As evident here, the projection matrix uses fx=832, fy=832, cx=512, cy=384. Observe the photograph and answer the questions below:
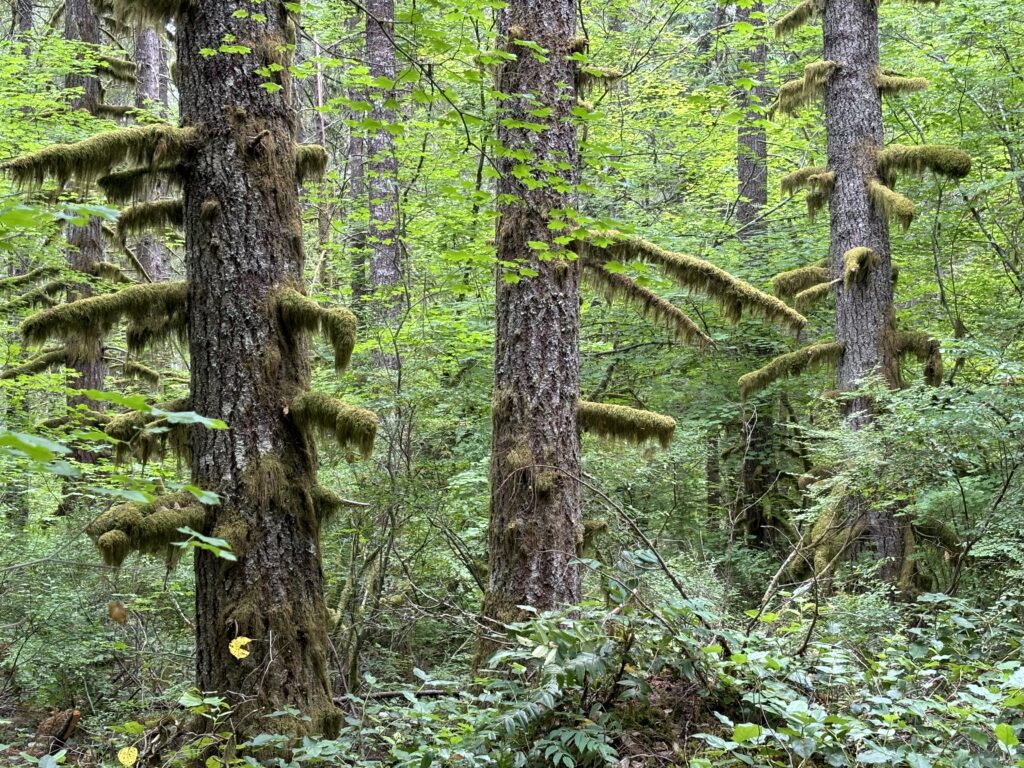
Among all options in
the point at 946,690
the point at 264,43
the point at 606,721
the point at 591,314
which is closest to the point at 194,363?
the point at 264,43

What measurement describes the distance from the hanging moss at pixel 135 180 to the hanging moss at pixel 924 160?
836 cm

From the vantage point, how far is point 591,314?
1176 centimetres

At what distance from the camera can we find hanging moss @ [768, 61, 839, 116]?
10383 millimetres

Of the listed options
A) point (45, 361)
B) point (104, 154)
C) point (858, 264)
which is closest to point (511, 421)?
point (104, 154)

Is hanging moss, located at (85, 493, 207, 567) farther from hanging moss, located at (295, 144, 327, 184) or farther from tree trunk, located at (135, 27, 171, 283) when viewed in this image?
tree trunk, located at (135, 27, 171, 283)

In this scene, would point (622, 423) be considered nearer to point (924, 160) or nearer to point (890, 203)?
point (890, 203)

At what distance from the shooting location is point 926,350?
32.4 feet

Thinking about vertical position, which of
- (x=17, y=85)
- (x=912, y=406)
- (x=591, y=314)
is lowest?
(x=912, y=406)

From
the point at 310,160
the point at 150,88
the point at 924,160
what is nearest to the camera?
the point at 310,160

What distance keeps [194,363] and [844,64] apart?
8873 mm

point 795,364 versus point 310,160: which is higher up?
point 310,160

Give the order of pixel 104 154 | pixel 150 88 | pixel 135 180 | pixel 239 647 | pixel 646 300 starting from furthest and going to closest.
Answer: pixel 150 88 < pixel 646 300 < pixel 135 180 < pixel 104 154 < pixel 239 647

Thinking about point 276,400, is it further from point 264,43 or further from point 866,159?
point 866,159

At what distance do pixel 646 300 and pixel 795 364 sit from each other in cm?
426
